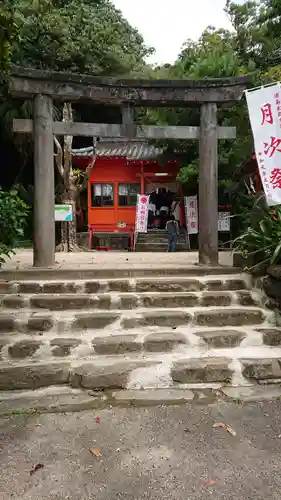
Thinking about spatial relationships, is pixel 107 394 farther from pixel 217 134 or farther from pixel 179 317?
pixel 217 134

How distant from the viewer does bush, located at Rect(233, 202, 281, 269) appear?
460 cm

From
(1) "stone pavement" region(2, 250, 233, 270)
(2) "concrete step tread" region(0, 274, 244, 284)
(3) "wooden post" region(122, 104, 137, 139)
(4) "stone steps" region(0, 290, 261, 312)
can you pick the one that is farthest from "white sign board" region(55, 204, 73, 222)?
(4) "stone steps" region(0, 290, 261, 312)

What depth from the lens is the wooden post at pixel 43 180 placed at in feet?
18.2

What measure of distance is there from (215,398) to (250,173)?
29.7 ft

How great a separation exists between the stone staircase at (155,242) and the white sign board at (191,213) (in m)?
0.64

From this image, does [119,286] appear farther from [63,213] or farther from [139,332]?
[63,213]

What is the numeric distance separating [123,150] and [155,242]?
4.24 m

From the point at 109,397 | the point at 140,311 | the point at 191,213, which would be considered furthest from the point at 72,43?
the point at 109,397

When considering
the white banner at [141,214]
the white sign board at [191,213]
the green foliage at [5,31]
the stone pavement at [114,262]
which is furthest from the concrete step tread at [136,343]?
the white banner at [141,214]

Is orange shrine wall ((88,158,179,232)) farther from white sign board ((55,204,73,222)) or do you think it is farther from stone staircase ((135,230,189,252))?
white sign board ((55,204,73,222))

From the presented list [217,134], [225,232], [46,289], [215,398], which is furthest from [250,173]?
[215,398]

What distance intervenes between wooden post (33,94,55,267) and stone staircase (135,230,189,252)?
9019 millimetres

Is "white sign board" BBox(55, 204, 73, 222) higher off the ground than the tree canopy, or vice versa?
the tree canopy

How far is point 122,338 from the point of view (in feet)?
12.4
